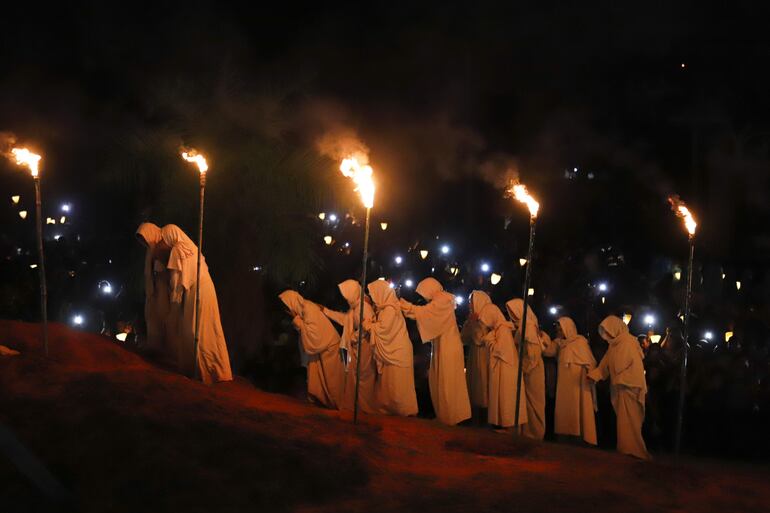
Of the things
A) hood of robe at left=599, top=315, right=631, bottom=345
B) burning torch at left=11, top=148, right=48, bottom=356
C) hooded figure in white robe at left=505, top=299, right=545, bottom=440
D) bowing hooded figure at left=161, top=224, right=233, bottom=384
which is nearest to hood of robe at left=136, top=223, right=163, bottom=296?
bowing hooded figure at left=161, top=224, right=233, bottom=384

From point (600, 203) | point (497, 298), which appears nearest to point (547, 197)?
point (600, 203)

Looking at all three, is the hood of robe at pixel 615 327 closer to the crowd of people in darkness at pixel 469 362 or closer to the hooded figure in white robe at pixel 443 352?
the crowd of people in darkness at pixel 469 362

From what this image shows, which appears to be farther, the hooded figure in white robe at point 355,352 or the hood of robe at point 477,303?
the hood of robe at point 477,303

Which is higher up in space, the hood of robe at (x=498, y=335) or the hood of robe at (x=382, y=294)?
the hood of robe at (x=382, y=294)

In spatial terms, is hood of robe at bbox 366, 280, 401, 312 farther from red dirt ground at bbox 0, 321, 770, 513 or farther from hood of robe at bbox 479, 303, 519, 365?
red dirt ground at bbox 0, 321, 770, 513

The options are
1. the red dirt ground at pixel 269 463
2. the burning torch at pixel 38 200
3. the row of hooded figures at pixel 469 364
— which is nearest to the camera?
the red dirt ground at pixel 269 463

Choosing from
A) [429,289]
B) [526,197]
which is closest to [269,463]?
[526,197]

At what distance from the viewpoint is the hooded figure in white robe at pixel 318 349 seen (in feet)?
49.8

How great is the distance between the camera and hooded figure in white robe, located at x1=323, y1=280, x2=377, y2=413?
14820 millimetres

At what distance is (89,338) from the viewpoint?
14773mm

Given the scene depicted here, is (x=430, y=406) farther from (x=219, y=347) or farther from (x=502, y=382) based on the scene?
(x=219, y=347)

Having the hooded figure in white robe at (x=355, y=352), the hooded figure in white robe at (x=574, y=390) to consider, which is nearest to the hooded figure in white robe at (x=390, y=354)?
the hooded figure in white robe at (x=355, y=352)

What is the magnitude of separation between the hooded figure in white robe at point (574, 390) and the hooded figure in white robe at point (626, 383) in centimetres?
70

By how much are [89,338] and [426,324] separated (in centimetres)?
490
